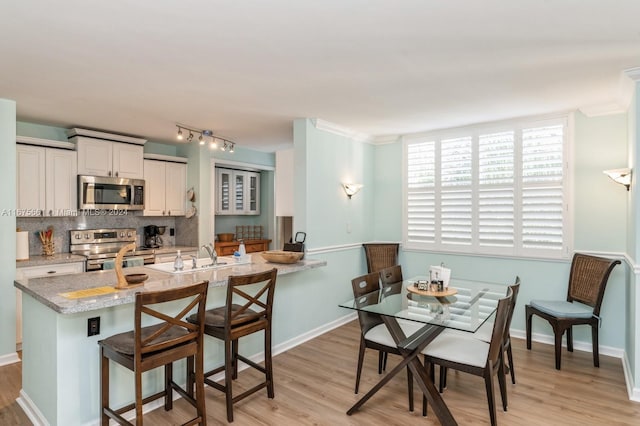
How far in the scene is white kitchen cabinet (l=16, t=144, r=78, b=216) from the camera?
393 cm

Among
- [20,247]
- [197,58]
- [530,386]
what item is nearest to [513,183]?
[530,386]

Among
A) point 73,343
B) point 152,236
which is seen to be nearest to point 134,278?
point 73,343

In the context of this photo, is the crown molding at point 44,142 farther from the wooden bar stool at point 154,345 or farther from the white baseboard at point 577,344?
the white baseboard at point 577,344

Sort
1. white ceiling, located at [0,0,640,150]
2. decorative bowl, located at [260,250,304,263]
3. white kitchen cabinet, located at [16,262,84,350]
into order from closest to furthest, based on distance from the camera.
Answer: white ceiling, located at [0,0,640,150] → decorative bowl, located at [260,250,304,263] → white kitchen cabinet, located at [16,262,84,350]

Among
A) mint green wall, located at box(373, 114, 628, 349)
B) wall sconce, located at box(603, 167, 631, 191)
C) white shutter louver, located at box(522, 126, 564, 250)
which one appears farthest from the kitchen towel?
wall sconce, located at box(603, 167, 631, 191)

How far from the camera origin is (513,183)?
13.5ft

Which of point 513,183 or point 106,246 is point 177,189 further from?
point 513,183

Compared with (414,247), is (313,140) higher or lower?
higher

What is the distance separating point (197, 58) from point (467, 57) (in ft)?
5.90

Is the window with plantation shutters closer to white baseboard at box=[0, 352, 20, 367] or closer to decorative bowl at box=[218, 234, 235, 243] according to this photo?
decorative bowl at box=[218, 234, 235, 243]

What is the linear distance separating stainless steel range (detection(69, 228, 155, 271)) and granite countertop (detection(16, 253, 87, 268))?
120mm

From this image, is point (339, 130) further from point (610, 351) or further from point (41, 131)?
point (610, 351)

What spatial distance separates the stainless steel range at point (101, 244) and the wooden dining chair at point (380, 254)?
2869 millimetres

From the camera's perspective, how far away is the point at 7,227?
3.38m
